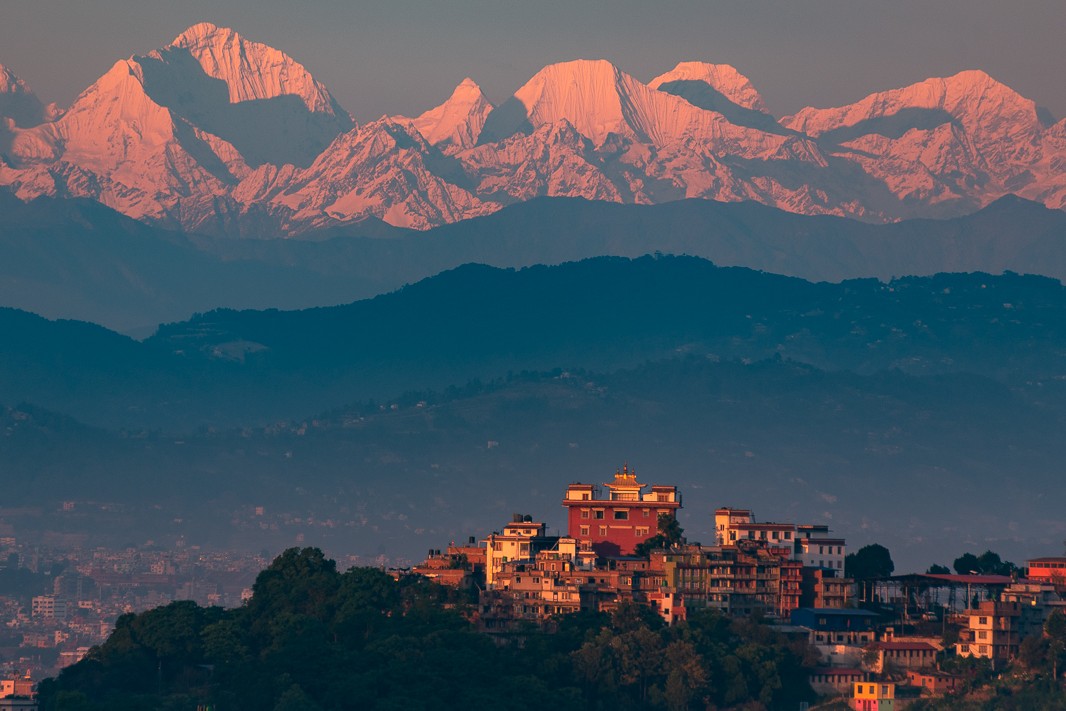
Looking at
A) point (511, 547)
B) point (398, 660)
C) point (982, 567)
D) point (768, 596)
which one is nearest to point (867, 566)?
point (982, 567)

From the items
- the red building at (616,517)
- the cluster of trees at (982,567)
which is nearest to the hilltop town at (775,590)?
the red building at (616,517)

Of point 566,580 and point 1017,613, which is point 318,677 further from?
point 1017,613

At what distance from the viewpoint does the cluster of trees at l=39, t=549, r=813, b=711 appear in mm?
143875

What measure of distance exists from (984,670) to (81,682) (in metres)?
45.4

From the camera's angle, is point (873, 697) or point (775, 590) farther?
point (775, 590)

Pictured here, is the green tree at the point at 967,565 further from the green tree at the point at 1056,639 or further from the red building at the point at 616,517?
the green tree at the point at 1056,639

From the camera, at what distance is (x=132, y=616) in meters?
159

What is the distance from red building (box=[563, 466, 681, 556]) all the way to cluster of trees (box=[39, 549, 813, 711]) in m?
13.5

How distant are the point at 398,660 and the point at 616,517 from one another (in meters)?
30.5

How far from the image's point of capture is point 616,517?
174 m

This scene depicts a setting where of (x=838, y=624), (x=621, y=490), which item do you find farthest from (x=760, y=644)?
(x=621, y=490)

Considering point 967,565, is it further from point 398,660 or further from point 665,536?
point 398,660

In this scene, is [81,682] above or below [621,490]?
below

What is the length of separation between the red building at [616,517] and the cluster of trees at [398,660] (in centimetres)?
1354
